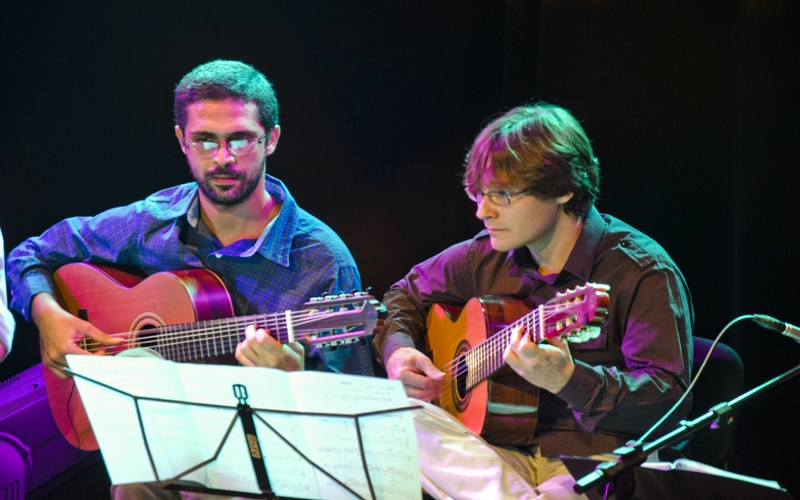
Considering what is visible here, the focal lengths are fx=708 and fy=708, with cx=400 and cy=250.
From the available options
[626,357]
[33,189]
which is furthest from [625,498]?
[33,189]

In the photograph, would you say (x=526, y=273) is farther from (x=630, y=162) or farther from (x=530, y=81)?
(x=530, y=81)

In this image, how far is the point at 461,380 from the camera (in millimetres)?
2674

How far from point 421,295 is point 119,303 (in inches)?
49.1

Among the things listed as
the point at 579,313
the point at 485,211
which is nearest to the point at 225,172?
the point at 485,211

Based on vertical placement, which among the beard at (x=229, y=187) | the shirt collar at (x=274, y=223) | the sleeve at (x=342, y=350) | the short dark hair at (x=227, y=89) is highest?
the short dark hair at (x=227, y=89)

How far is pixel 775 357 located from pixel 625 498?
171 cm

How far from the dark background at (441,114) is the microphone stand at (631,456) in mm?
1439

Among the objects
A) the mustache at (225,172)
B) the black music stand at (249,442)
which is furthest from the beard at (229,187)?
the black music stand at (249,442)

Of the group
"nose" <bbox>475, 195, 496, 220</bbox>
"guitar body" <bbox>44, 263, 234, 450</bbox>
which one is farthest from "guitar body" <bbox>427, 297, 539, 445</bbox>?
"guitar body" <bbox>44, 263, 234, 450</bbox>

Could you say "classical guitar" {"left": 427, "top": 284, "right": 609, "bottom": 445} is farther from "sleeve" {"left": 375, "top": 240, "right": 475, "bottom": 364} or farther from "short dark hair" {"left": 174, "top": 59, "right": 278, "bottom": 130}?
"short dark hair" {"left": 174, "top": 59, "right": 278, "bottom": 130}

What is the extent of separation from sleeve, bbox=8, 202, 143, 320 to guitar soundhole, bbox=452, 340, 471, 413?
148 centimetres

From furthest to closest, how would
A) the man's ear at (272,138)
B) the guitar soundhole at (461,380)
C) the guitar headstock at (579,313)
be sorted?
the man's ear at (272,138) < the guitar soundhole at (461,380) < the guitar headstock at (579,313)

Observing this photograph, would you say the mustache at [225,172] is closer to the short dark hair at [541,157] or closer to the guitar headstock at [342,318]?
the guitar headstock at [342,318]

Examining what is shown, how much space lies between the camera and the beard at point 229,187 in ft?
9.37
